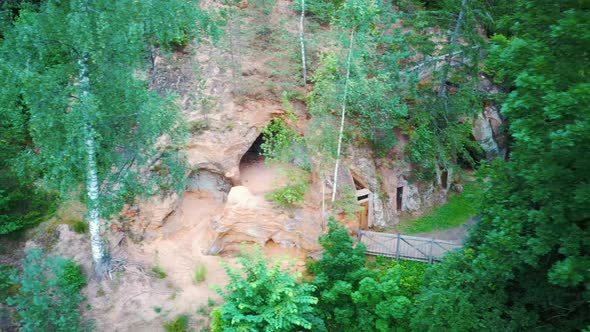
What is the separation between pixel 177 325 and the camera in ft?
43.9

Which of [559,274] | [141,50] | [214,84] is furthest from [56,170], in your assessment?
[559,274]

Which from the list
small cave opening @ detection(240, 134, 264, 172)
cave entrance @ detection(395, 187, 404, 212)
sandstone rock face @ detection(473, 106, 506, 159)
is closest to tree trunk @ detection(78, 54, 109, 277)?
small cave opening @ detection(240, 134, 264, 172)

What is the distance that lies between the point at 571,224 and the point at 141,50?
36.7ft

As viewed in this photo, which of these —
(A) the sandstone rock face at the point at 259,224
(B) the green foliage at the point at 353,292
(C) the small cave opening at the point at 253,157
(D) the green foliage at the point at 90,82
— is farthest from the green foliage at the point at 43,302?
(C) the small cave opening at the point at 253,157

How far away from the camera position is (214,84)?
1698 centimetres

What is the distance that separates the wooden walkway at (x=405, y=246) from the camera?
1582 cm

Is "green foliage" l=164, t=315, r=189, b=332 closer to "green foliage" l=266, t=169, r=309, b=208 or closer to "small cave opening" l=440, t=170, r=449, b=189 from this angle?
"green foliage" l=266, t=169, r=309, b=208

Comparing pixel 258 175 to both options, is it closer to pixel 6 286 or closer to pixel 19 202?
pixel 19 202

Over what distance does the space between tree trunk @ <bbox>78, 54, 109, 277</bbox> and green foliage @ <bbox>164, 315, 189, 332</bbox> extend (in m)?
3.03

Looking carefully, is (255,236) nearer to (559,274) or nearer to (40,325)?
(40,325)

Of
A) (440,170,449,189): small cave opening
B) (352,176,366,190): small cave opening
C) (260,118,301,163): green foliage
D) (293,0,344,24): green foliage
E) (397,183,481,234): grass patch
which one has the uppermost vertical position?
(293,0,344,24): green foliage

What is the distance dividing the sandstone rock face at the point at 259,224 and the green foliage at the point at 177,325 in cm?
323

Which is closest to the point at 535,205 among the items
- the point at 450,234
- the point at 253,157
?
the point at 450,234

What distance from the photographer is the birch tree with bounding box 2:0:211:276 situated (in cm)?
1045
